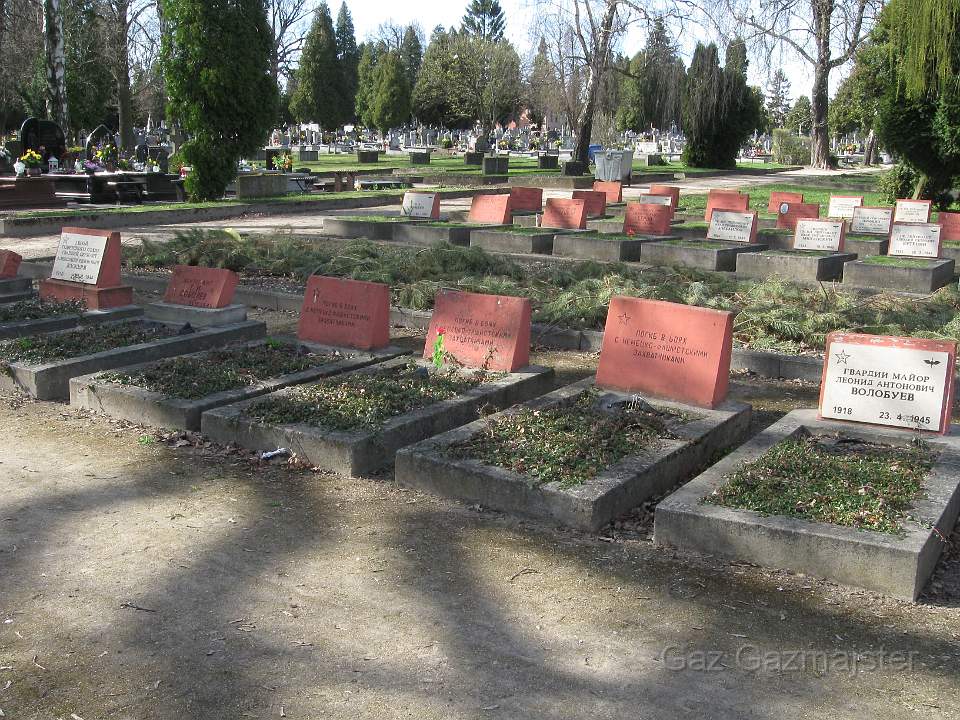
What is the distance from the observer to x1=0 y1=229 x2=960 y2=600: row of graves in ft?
14.2

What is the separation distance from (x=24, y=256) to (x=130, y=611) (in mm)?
11239

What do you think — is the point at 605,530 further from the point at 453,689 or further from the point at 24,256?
the point at 24,256

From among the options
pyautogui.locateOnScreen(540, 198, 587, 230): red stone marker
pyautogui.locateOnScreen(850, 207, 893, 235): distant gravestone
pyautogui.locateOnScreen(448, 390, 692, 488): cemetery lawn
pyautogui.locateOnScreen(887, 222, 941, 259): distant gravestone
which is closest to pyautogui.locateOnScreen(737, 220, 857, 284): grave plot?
pyautogui.locateOnScreen(887, 222, 941, 259): distant gravestone

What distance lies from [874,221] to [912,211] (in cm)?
68

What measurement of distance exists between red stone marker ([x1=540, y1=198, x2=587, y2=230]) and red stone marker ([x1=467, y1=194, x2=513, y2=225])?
834 millimetres

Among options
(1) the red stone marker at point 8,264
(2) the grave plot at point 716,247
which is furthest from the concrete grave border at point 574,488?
(2) the grave plot at point 716,247

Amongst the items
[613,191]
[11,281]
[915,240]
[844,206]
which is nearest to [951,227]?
[844,206]

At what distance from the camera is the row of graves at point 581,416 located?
434 cm

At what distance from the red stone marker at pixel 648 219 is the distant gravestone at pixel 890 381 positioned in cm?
980

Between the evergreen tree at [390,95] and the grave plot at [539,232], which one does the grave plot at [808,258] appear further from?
the evergreen tree at [390,95]

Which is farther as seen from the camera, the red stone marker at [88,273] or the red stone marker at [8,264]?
the red stone marker at [8,264]

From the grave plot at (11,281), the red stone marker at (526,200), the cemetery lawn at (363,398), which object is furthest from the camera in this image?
the red stone marker at (526,200)

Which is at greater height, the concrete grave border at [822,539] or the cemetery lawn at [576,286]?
the cemetery lawn at [576,286]

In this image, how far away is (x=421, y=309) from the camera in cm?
939
